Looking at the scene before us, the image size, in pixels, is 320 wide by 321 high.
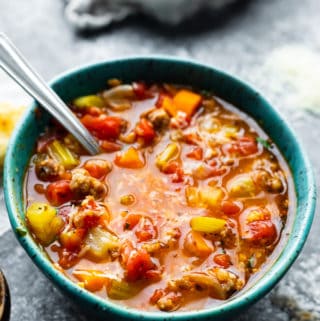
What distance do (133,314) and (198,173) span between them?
59 cm

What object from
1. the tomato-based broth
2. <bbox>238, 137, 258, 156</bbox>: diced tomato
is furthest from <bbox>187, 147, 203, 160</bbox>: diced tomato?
<bbox>238, 137, 258, 156</bbox>: diced tomato

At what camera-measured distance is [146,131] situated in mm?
2436

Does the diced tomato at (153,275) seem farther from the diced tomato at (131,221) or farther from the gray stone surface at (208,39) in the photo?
the gray stone surface at (208,39)

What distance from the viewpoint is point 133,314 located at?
1.93 m

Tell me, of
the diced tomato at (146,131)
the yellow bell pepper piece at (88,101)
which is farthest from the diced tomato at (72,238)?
the yellow bell pepper piece at (88,101)

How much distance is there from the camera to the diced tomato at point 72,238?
2127 mm

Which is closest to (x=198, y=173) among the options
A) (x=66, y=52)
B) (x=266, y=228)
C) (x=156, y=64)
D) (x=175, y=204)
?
(x=175, y=204)

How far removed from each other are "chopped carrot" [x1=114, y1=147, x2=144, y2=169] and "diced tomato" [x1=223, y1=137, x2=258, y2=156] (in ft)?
0.98

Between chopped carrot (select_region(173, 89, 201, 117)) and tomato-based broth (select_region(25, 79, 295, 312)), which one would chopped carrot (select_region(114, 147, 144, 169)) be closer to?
tomato-based broth (select_region(25, 79, 295, 312))

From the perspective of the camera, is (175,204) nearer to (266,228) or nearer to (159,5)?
(266,228)

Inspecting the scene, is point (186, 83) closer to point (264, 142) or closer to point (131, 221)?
point (264, 142)

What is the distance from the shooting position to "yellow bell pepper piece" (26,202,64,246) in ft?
7.03

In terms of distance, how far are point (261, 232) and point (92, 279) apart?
1.76 ft

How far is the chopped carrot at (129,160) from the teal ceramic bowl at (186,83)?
11.4 inches
